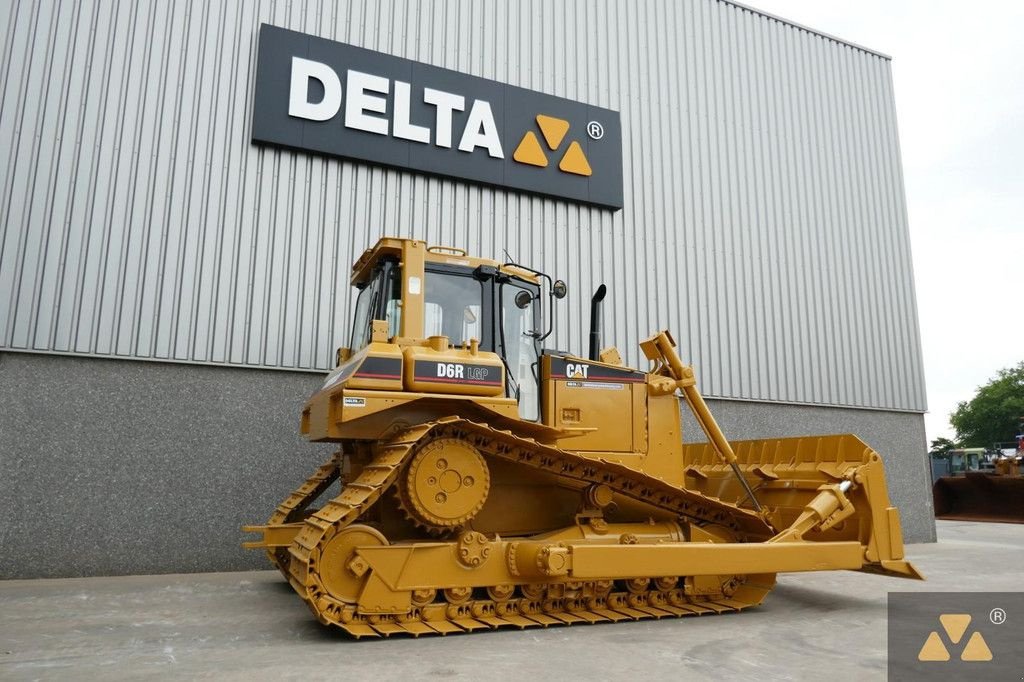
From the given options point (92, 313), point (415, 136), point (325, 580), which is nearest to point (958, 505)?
point (415, 136)

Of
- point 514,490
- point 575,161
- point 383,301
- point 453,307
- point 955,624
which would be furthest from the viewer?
point 575,161

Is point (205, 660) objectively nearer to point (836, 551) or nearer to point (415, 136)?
point (836, 551)

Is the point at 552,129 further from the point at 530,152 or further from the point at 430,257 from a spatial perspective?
the point at 430,257

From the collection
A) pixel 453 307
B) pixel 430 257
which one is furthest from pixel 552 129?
pixel 453 307

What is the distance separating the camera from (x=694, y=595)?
6.51m

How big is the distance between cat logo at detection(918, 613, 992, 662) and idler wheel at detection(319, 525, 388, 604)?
4153mm

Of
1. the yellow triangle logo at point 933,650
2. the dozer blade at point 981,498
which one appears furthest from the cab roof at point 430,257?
the dozer blade at point 981,498

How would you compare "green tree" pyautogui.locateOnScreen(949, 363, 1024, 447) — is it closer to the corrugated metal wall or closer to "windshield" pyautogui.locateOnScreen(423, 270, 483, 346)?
the corrugated metal wall

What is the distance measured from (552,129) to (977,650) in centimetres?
923

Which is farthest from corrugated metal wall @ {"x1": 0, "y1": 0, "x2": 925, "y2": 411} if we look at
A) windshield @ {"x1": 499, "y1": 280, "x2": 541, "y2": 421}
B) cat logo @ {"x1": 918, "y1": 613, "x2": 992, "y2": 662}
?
cat logo @ {"x1": 918, "y1": 613, "x2": 992, "y2": 662}

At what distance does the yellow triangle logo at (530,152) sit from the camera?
11.4 m

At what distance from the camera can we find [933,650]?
5152 mm

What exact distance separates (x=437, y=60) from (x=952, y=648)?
10142mm

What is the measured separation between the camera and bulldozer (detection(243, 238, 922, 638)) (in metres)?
5.59
